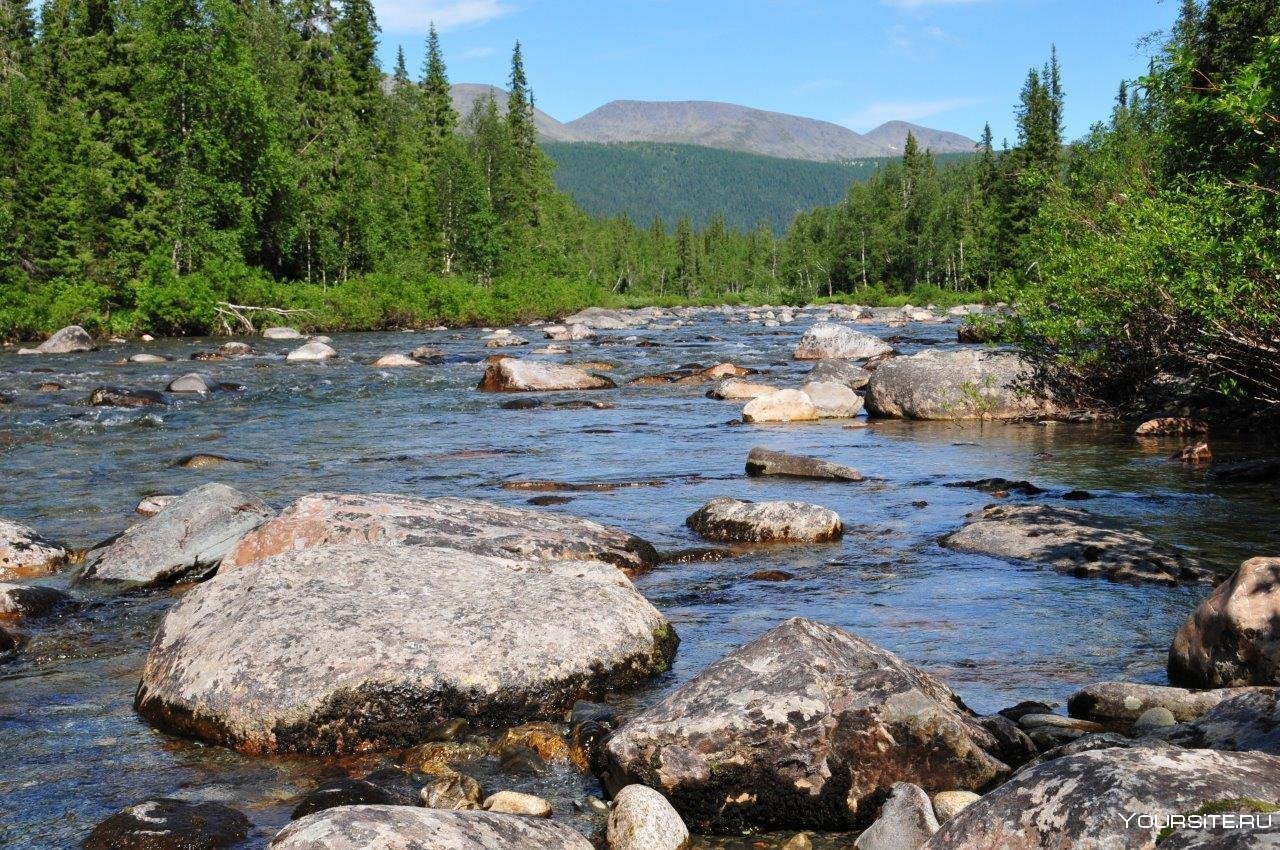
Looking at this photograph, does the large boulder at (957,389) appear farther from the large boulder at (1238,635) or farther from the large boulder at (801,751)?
the large boulder at (801,751)

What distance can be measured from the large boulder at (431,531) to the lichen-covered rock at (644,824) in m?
3.61

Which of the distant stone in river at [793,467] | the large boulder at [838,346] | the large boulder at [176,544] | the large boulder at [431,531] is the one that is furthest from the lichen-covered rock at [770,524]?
the large boulder at [838,346]

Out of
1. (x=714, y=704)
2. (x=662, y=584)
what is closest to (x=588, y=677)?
(x=714, y=704)

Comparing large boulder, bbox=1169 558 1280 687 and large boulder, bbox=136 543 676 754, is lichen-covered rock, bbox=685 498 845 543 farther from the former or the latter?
large boulder, bbox=1169 558 1280 687

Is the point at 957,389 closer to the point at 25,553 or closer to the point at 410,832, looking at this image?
the point at 25,553

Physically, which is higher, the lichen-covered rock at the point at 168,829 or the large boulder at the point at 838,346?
the large boulder at the point at 838,346

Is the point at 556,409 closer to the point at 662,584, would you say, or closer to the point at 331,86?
the point at 662,584

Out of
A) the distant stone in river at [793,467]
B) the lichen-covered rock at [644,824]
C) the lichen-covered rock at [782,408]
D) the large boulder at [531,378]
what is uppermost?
the large boulder at [531,378]

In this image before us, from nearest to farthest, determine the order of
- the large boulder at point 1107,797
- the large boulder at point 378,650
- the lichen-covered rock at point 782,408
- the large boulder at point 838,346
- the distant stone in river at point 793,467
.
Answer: the large boulder at point 1107,797
the large boulder at point 378,650
the distant stone in river at point 793,467
the lichen-covered rock at point 782,408
the large boulder at point 838,346

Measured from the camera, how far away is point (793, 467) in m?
12.5

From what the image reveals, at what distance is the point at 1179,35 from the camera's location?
29109 millimetres

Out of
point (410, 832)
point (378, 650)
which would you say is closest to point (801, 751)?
point (410, 832)

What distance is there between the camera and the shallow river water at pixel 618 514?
4.99 metres

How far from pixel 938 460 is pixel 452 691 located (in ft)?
31.1
